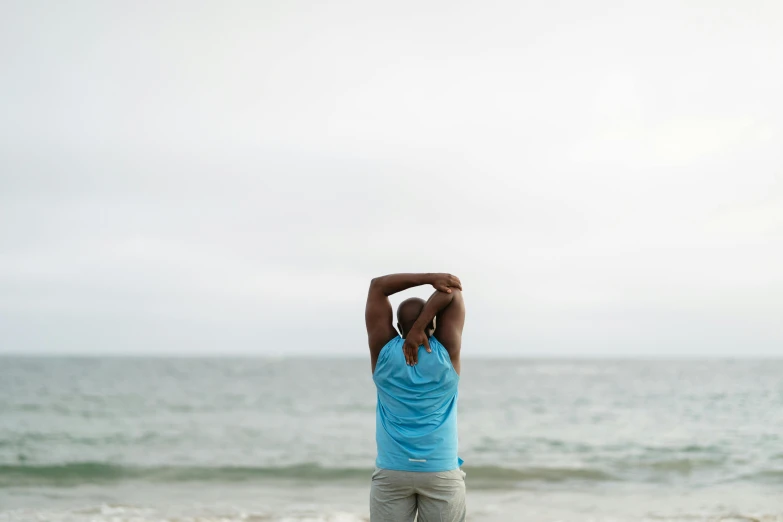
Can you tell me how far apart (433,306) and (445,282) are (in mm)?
135

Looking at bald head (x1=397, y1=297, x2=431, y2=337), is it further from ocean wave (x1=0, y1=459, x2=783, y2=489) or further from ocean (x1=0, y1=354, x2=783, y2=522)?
ocean wave (x1=0, y1=459, x2=783, y2=489)

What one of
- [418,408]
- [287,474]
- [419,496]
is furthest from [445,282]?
[287,474]


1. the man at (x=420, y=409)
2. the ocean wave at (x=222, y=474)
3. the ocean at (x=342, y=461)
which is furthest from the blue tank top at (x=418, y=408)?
the ocean wave at (x=222, y=474)

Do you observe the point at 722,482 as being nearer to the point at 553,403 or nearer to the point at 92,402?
the point at 553,403

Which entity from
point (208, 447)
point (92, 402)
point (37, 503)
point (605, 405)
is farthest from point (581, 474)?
point (92, 402)

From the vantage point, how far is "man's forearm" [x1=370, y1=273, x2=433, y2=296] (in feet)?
11.8

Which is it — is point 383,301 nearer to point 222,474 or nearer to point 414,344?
point 414,344

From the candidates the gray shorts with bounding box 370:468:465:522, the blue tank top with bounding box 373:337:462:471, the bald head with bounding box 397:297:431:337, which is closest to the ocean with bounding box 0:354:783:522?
the gray shorts with bounding box 370:468:465:522

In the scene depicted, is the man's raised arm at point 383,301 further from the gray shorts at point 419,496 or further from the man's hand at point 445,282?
the gray shorts at point 419,496

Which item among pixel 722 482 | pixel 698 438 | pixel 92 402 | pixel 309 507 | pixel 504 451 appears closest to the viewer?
pixel 309 507

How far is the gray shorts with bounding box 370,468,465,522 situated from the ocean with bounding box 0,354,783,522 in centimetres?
516

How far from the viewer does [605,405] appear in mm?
26500

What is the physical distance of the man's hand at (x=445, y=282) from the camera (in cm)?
347

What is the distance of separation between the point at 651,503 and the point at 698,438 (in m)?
7.79
